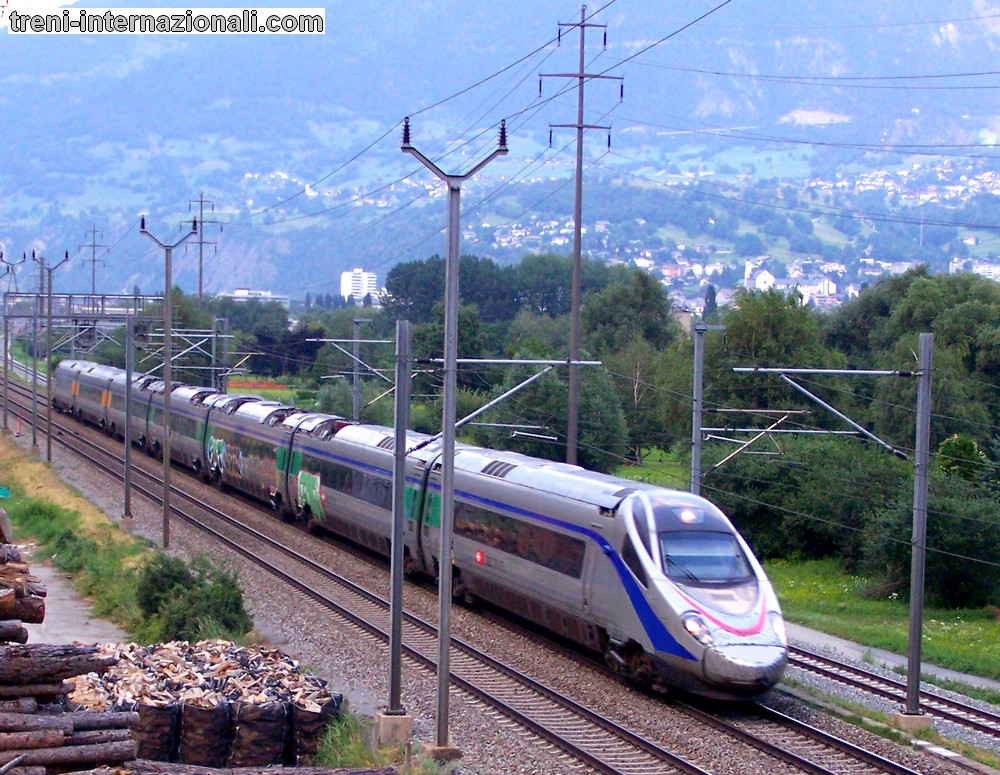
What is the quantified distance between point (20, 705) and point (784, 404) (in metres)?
43.8

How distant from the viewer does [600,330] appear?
77.3 m

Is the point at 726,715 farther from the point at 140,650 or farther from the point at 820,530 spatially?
the point at 820,530

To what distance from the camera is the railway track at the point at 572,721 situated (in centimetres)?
1384

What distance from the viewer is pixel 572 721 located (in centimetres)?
1551

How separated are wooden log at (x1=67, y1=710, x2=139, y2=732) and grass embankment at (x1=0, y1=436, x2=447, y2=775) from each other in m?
3.93

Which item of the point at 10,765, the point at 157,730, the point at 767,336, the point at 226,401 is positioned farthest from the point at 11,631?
the point at 767,336

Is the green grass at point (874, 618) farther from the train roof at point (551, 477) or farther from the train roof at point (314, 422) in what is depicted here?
the train roof at point (314, 422)

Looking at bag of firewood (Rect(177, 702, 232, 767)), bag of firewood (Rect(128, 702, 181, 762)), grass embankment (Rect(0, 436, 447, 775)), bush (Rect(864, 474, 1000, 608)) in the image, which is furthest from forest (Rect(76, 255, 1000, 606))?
bag of firewood (Rect(128, 702, 181, 762))

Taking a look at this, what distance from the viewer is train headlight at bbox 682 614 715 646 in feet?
50.3

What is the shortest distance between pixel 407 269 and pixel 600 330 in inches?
1396

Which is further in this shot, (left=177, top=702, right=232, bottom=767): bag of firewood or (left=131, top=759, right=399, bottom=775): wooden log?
(left=177, top=702, right=232, bottom=767): bag of firewood

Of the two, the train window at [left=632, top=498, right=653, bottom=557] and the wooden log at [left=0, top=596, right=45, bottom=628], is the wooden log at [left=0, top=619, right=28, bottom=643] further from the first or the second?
the train window at [left=632, top=498, right=653, bottom=557]

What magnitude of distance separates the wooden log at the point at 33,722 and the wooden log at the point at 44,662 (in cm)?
30

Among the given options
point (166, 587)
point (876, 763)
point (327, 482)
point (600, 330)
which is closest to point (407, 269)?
point (600, 330)
